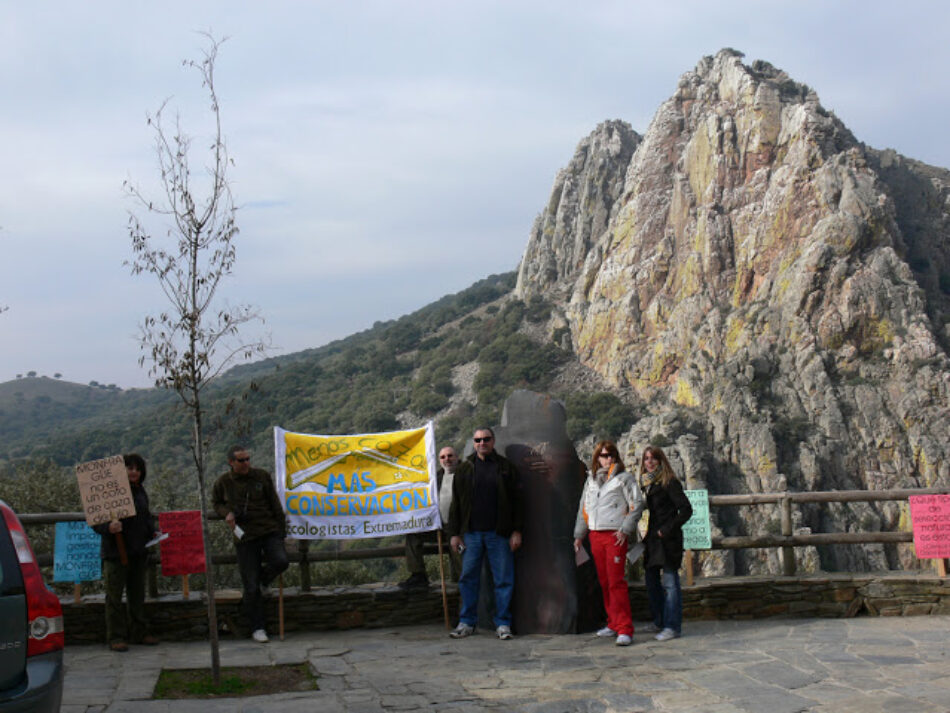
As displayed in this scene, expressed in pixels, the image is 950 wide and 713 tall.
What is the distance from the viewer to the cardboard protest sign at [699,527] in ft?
28.7

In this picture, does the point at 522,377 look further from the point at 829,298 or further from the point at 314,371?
the point at 829,298

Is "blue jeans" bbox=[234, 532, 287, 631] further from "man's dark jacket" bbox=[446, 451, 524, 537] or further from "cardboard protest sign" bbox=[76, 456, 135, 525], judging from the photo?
"man's dark jacket" bbox=[446, 451, 524, 537]

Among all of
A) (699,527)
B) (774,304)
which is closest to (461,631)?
(699,527)

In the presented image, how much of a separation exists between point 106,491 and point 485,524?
3421 mm

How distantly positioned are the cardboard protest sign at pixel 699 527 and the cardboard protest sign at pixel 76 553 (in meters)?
5.72

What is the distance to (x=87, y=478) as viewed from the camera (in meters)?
7.84

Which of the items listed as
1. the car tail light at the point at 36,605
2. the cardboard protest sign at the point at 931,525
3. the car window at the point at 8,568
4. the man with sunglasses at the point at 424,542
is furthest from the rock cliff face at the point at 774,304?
the car window at the point at 8,568

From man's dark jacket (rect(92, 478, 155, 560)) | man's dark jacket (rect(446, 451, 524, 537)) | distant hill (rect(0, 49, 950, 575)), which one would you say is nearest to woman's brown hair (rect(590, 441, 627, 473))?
man's dark jacket (rect(446, 451, 524, 537))

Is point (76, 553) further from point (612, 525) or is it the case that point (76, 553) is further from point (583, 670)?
point (612, 525)

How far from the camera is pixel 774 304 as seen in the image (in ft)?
219

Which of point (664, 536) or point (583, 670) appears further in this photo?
point (664, 536)

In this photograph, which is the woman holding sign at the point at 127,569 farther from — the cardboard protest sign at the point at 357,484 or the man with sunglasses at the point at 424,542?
the man with sunglasses at the point at 424,542

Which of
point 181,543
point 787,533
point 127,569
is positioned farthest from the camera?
point 787,533

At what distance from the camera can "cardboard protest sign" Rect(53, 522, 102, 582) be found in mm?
8336
